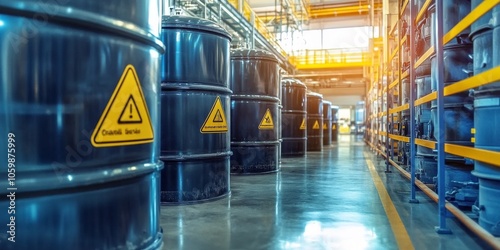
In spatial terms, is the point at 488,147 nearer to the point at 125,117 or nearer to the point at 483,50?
the point at 483,50

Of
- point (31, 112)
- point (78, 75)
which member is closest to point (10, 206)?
point (31, 112)

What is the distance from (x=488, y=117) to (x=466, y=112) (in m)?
1.34

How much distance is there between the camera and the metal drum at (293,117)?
993cm

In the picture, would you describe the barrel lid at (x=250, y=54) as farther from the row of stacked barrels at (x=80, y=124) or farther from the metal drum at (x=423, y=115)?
the row of stacked barrels at (x=80, y=124)

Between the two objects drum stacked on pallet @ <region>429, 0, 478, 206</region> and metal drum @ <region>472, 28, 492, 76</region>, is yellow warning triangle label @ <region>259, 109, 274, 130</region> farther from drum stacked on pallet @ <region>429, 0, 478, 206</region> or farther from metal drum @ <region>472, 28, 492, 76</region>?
metal drum @ <region>472, 28, 492, 76</region>

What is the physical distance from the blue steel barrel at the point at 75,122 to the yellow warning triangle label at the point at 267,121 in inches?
168

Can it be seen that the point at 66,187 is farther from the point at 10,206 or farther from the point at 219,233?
the point at 219,233

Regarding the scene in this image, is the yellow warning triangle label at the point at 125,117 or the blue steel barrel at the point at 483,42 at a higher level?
the blue steel barrel at the point at 483,42

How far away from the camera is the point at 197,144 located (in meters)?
4.30

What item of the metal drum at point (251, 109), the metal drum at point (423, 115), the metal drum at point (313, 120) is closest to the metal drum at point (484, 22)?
the metal drum at point (423, 115)

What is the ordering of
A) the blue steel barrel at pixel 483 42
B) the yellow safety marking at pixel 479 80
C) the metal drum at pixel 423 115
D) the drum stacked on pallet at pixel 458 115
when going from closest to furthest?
the yellow safety marking at pixel 479 80, the blue steel barrel at pixel 483 42, the drum stacked on pallet at pixel 458 115, the metal drum at pixel 423 115

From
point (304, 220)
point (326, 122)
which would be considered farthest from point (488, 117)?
point (326, 122)

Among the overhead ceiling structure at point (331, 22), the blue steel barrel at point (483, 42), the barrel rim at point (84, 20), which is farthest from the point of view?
the overhead ceiling structure at point (331, 22)

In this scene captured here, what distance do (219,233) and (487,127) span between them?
2.35 m
